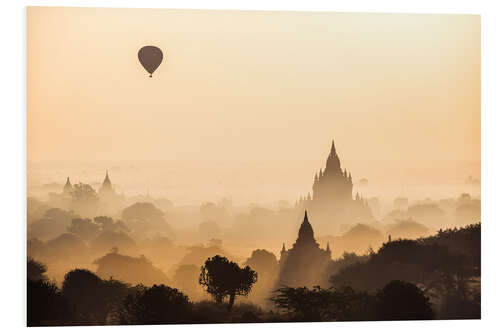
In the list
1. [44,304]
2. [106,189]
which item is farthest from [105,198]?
[44,304]

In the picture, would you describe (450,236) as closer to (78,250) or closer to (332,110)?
(332,110)

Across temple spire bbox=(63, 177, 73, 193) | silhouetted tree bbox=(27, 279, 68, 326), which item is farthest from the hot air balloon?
silhouetted tree bbox=(27, 279, 68, 326)

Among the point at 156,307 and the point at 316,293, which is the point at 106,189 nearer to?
the point at 156,307

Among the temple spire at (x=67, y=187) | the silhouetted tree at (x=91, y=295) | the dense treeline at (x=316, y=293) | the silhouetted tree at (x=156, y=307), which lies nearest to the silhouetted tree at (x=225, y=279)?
the dense treeline at (x=316, y=293)

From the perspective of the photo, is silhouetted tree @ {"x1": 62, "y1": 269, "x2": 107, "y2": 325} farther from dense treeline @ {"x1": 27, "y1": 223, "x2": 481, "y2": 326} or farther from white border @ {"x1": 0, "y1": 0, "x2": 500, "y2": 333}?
white border @ {"x1": 0, "y1": 0, "x2": 500, "y2": 333}
